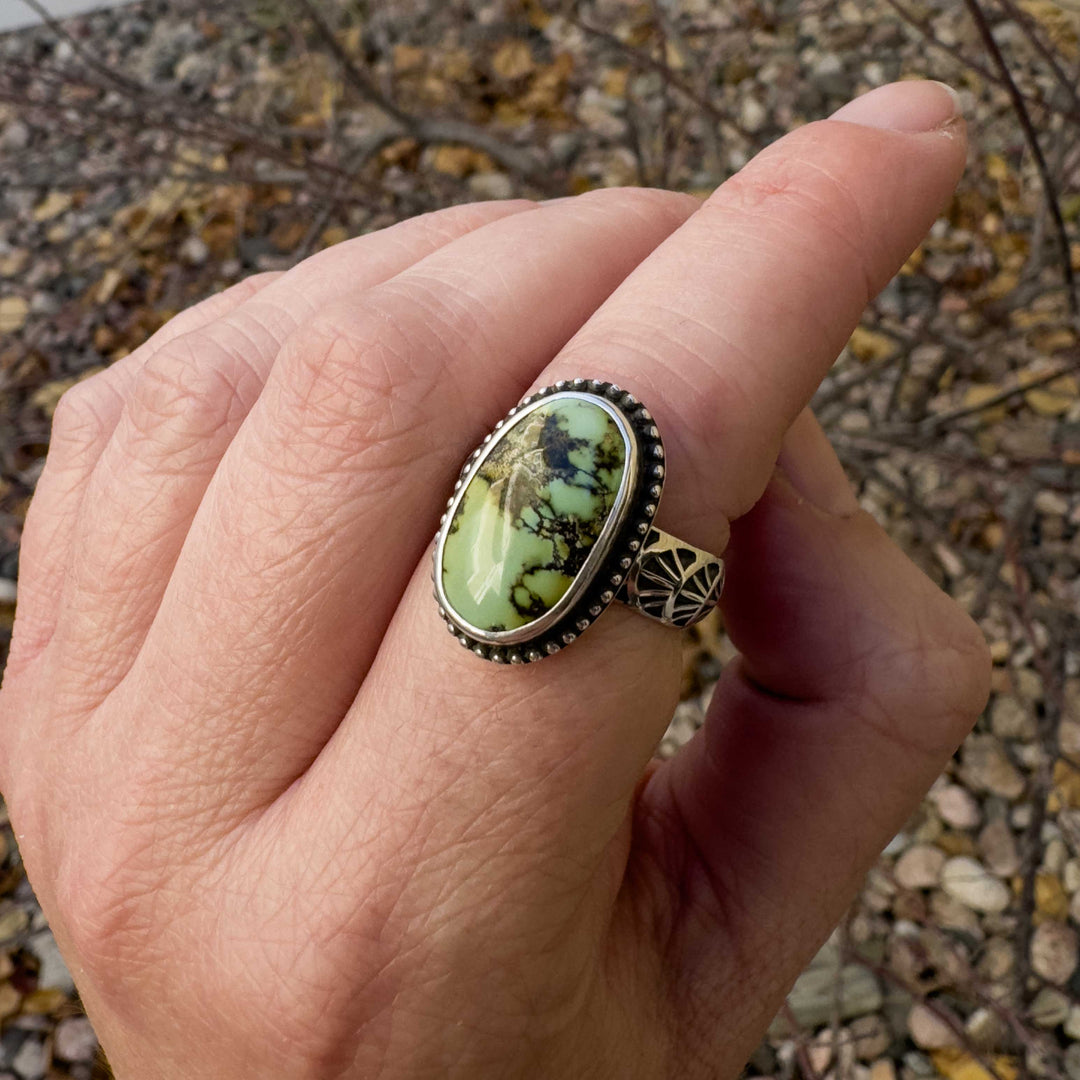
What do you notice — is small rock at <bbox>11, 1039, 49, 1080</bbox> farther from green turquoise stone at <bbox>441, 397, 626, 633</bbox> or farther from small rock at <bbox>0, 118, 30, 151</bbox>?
small rock at <bbox>0, 118, 30, 151</bbox>

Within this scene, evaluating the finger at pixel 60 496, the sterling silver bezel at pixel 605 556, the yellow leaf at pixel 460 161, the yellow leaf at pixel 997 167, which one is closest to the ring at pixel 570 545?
the sterling silver bezel at pixel 605 556

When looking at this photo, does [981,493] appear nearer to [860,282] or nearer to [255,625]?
[860,282]

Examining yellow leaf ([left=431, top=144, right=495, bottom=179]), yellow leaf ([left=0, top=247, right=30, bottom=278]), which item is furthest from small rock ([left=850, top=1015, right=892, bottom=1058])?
yellow leaf ([left=0, top=247, right=30, bottom=278])

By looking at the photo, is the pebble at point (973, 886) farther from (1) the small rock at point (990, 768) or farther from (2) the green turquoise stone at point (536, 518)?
(2) the green turquoise stone at point (536, 518)

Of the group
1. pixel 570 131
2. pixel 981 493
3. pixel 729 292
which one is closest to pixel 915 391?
pixel 981 493

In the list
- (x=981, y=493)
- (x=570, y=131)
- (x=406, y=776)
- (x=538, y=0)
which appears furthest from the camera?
(x=538, y=0)

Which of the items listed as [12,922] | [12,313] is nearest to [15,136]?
[12,313]

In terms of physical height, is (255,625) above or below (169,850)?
above
